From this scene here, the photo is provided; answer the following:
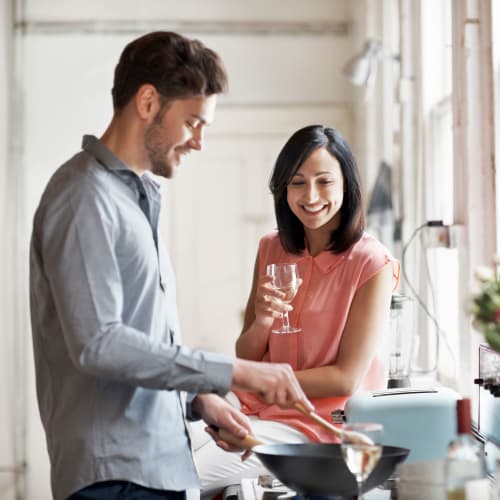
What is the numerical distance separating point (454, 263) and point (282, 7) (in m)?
2.36

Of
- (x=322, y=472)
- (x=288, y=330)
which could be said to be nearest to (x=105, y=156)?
(x=322, y=472)

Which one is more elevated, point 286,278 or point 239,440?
point 286,278

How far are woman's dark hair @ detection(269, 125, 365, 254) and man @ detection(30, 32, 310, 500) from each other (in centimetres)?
63

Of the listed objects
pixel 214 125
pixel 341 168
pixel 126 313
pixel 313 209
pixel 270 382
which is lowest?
pixel 270 382

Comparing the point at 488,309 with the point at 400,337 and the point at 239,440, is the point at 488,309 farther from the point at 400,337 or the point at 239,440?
the point at 400,337

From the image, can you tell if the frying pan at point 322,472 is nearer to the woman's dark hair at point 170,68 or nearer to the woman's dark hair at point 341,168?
the woman's dark hair at point 170,68

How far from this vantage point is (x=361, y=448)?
4.41 ft

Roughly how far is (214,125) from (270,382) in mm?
3769

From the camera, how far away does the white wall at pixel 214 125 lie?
5113 millimetres

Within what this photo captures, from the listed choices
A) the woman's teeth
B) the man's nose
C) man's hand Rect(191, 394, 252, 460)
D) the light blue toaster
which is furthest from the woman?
the man's nose

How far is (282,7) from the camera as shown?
16.9ft

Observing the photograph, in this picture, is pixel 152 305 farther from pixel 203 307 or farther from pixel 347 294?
pixel 203 307

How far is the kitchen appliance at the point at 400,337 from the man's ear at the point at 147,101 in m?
1.55

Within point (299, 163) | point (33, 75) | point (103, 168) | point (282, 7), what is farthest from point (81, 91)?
point (103, 168)
